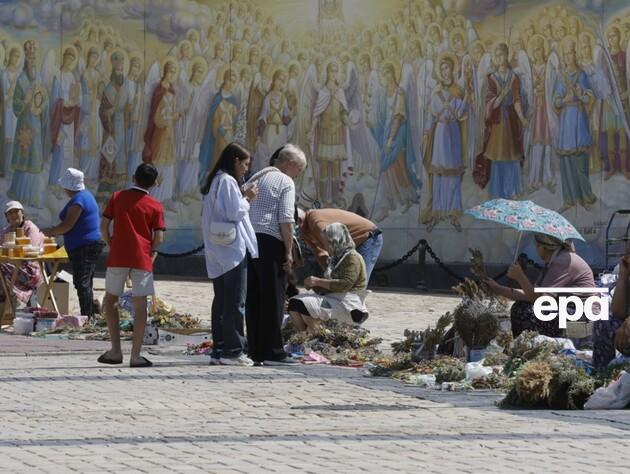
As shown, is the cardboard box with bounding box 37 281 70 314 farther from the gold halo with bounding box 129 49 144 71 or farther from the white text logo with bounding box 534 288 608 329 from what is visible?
the gold halo with bounding box 129 49 144 71

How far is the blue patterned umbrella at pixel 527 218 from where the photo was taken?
40.8ft

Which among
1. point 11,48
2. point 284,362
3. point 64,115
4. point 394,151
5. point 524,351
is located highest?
point 11,48

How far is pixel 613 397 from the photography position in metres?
9.52

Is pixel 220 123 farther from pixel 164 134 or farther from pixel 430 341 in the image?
pixel 430 341

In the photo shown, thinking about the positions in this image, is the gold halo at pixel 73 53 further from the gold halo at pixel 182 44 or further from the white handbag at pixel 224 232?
the white handbag at pixel 224 232

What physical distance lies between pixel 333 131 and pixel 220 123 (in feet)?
10.7

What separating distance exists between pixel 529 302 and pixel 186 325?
421 centimetres

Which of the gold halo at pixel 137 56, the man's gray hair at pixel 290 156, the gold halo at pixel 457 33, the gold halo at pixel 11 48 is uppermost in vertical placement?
the gold halo at pixel 11 48

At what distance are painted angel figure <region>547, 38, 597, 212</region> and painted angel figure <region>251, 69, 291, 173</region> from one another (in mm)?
6592

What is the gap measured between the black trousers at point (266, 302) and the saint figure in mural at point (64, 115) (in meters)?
23.0

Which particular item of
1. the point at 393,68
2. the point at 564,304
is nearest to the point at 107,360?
the point at 564,304

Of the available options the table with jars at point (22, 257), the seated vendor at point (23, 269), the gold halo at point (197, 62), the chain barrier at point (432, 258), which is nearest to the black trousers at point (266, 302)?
the table with jars at point (22, 257)

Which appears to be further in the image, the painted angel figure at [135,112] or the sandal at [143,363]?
the painted angel figure at [135,112]

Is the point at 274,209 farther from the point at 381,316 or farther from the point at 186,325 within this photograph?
the point at 381,316
